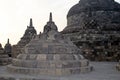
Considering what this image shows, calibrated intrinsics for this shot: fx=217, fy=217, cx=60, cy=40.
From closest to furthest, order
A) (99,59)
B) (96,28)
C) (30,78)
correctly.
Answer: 1. (30,78)
2. (99,59)
3. (96,28)

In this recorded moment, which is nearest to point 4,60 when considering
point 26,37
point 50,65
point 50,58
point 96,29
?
point 50,58

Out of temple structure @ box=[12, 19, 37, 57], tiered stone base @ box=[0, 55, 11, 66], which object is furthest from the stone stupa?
temple structure @ box=[12, 19, 37, 57]

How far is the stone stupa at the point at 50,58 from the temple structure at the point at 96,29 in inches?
399

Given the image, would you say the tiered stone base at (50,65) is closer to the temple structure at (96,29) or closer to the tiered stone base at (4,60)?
the tiered stone base at (4,60)

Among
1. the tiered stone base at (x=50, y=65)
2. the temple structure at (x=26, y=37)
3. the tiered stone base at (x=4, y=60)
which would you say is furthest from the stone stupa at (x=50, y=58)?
the temple structure at (x=26, y=37)

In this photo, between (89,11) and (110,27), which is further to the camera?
(89,11)

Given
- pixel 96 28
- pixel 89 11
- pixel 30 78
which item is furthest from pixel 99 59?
pixel 30 78

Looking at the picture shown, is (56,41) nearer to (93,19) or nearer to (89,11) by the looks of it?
(93,19)

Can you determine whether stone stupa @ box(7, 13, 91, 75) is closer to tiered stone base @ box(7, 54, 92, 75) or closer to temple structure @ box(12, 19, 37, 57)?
tiered stone base @ box(7, 54, 92, 75)

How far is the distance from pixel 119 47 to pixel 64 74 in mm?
13126

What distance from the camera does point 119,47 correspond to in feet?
76.4

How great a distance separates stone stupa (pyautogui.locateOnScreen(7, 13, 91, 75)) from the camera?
11945 mm

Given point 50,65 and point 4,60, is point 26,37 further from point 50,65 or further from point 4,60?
point 50,65

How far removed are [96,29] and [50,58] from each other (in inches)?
578
